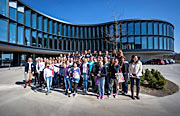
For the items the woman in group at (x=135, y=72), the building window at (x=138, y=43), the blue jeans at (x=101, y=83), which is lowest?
the blue jeans at (x=101, y=83)

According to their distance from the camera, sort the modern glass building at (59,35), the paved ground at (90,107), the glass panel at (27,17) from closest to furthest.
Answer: the paved ground at (90,107)
the modern glass building at (59,35)
the glass panel at (27,17)

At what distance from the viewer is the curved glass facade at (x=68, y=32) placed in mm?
17625

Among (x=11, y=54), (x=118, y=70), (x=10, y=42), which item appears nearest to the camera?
(x=118, y=70)

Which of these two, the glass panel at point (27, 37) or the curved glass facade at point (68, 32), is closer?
the curved glass facade at point (68, 32)

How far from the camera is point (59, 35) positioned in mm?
28125

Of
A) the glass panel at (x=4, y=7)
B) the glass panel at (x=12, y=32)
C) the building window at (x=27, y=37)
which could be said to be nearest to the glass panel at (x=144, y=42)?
the building window at (x=27, y=37)

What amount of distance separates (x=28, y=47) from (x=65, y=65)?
19.8 m

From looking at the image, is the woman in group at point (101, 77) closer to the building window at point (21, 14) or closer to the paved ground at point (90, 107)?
the paved ground at point (90, 107)

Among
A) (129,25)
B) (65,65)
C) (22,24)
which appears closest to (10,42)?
(22,24)

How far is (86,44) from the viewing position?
3181 cm

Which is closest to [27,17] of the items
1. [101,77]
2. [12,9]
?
[12,9]

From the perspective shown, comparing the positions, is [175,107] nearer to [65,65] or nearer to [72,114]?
[72,114]

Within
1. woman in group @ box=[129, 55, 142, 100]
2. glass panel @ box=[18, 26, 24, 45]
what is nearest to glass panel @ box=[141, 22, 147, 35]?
woman in group @ box=[129, 55, 142, 100]

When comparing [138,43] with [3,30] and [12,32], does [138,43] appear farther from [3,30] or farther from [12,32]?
[3,30]
